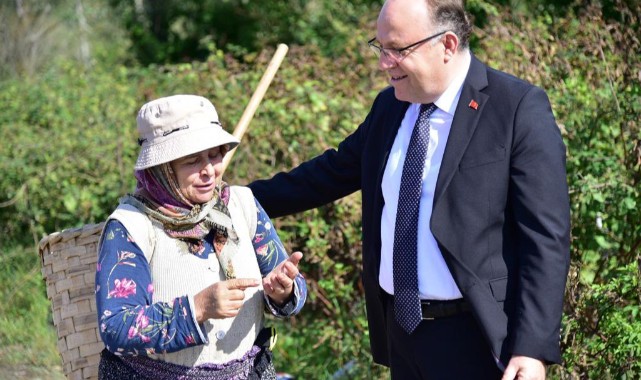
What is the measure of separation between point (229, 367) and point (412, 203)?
0.76m

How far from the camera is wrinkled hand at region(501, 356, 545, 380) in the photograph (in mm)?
2896

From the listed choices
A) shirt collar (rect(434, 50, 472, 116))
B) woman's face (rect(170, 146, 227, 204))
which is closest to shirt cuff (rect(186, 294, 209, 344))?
woman's face (rect(170, 146, 227, 204))

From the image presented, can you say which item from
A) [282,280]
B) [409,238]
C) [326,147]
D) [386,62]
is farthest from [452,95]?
[326,147]

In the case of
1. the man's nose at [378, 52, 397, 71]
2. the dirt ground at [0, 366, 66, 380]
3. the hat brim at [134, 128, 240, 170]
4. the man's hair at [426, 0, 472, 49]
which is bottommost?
the dirt ground at [0, 366, 66, 380]

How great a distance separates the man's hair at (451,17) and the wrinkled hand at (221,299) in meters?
Result: 1.00

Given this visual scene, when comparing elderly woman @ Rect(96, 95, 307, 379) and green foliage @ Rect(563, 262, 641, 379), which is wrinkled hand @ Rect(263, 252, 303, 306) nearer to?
elderly woman @ Rect(96, 95, 307, 379)

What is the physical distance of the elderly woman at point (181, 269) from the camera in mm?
2904

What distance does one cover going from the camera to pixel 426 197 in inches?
123

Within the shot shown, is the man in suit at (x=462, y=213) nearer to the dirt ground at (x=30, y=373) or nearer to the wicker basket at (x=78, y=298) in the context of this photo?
the wicker basket at (x=78, y=298)

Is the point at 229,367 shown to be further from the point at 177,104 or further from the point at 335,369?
the point at 335,369

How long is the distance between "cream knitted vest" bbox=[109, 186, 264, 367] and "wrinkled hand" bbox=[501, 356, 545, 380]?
2.69 ft

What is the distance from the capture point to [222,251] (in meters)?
3.12

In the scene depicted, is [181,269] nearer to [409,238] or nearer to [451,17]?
[409,238]

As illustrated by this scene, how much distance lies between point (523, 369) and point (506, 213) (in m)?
0.47
